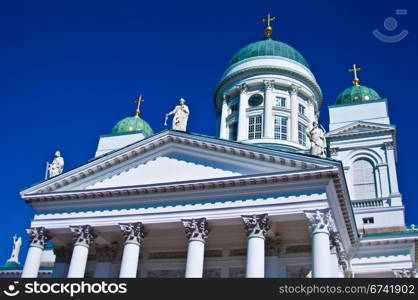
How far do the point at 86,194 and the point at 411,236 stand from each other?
17.1 m

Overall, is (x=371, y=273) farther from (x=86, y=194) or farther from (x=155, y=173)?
(x=86, y=194)

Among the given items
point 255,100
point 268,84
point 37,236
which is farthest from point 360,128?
point 37,236

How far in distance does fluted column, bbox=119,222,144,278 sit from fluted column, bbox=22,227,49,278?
4.13m

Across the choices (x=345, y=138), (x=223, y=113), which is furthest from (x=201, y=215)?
(x=223, y=113)

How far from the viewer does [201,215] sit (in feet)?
75.8

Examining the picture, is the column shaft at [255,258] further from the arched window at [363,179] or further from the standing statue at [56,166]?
A: the arched window at [363,179]

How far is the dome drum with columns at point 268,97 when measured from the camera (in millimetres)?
37531

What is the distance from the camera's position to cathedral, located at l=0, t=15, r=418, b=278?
2200 cm

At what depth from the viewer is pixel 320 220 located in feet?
69.3

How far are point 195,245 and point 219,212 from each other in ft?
A: 5.81

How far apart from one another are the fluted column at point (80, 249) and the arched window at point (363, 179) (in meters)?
16.1

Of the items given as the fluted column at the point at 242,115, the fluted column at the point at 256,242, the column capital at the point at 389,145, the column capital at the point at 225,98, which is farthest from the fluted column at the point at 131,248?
the column capital at the point at 225,98

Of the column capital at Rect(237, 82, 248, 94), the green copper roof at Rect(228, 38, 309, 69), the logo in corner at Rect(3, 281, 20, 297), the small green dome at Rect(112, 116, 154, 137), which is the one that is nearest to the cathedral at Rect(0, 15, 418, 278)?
the logo in corner at Rect(3, 281, 20, 297)

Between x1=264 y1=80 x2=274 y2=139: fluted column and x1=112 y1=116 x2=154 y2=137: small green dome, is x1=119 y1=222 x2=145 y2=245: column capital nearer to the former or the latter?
x1=264 y1=80 x2=274 y2=139: fluted column
